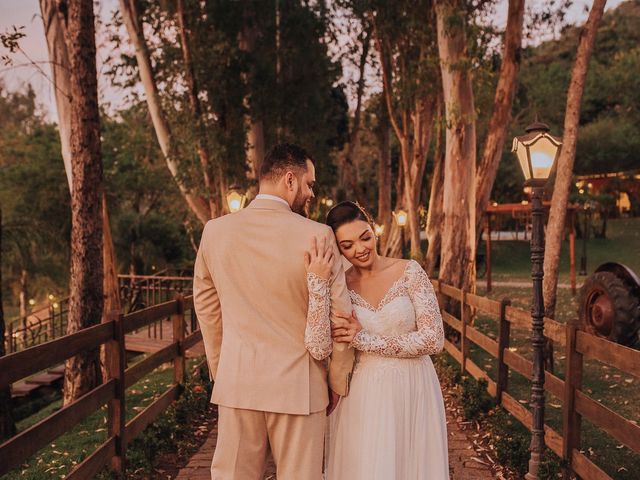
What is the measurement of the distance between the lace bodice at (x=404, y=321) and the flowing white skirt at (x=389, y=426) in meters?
0.13

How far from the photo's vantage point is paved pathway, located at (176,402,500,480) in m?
5.56

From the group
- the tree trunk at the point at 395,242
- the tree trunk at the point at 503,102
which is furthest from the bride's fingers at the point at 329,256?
the tree trunk at the point at 395,242

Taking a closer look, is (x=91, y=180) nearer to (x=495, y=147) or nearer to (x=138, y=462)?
(x=138, y=462)

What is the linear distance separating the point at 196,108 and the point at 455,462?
12.2 m

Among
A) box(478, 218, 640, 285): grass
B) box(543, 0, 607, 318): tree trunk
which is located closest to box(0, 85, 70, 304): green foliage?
box(478, 218, 640, 285): grass

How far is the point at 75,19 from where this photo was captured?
812 centimetres

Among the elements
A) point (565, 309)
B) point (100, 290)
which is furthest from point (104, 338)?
point (565, 309)

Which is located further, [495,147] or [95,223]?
[495,147]

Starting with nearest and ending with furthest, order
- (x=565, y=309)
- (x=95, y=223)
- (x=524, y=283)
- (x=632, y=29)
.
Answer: (x=95, y=223) < (x=565, y=309) < (x=524, y=283) < (x=632, y=29)

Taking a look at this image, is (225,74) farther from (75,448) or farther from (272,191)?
(272,191)

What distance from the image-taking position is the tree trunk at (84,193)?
7.93 meters

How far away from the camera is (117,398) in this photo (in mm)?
5320

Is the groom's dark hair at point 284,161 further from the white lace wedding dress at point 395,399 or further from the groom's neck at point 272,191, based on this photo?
the white lace wedding dress at point 395,399

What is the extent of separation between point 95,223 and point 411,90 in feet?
44.3
